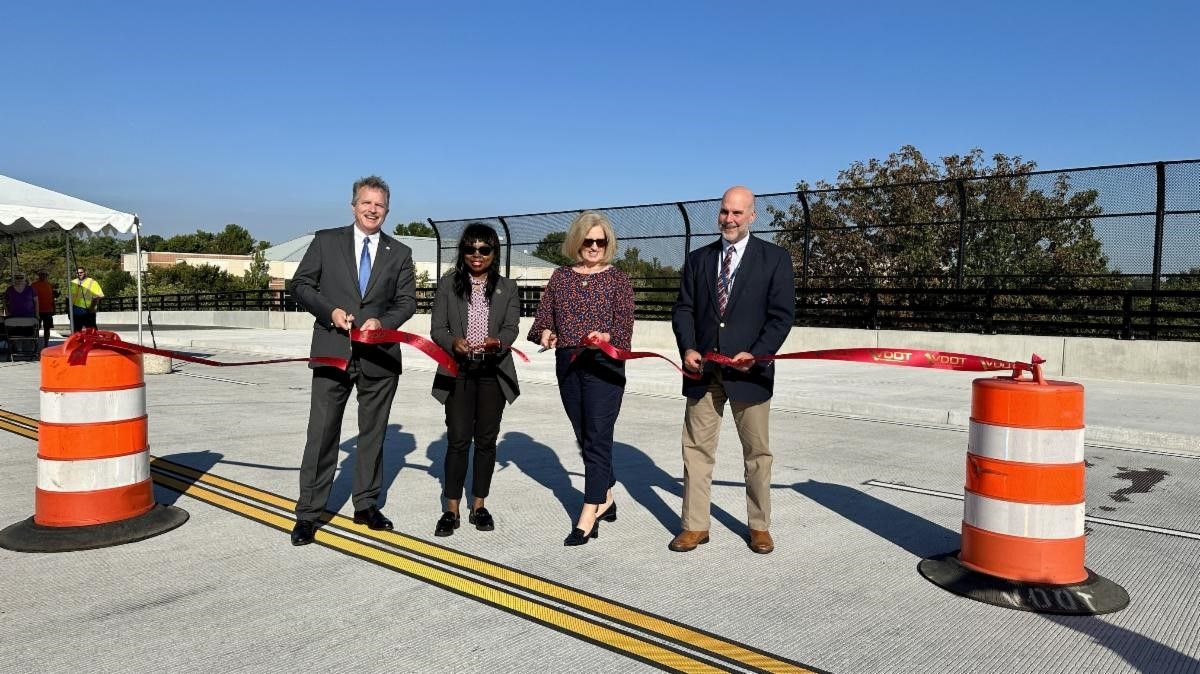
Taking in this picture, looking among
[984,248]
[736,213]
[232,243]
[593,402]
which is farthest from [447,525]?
[232,243]

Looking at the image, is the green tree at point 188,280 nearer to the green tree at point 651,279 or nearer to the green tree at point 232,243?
the green tree at point 232,243

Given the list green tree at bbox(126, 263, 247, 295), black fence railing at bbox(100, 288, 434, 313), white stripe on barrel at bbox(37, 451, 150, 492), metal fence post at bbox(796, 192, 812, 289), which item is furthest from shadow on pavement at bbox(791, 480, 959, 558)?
green tree at bbox(126, 263, 247, 295)

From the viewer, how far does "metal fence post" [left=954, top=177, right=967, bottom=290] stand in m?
15.7

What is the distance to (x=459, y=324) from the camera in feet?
16.9

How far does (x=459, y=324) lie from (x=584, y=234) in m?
0.87

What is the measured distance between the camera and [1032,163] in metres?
29.4

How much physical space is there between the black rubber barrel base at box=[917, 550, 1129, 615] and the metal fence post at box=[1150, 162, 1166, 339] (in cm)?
1118

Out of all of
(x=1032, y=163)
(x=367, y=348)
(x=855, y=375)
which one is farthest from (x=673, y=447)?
(x=1032, y=163)

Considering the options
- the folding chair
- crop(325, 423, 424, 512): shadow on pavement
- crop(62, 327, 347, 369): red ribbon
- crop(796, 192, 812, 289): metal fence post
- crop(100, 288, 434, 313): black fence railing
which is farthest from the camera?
crop(100, 288, 434, 313): black fence railing

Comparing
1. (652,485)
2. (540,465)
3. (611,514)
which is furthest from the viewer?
(540,465)

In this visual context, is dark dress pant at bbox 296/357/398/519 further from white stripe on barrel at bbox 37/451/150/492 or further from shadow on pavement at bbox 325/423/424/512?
white stripe on barrel at bbox 37/451/150/492

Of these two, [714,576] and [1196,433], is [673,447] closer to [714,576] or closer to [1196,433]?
[714,576]

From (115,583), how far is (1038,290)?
14.2m

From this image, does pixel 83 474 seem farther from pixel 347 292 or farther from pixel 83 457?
pixel 347 292
